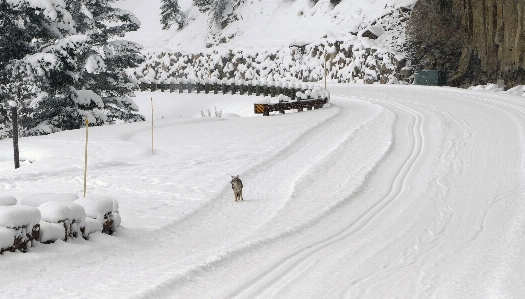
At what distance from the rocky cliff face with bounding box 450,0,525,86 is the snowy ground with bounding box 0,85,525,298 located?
10.3 m

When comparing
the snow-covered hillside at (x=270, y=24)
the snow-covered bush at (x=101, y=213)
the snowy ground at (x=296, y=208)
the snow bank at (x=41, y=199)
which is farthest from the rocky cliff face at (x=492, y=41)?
the snow bank at (x=41, y=199)

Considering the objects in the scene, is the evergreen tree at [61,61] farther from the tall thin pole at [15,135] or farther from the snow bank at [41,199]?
the snow bank at [41,199]

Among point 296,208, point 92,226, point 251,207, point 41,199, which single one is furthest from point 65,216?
point 296,208

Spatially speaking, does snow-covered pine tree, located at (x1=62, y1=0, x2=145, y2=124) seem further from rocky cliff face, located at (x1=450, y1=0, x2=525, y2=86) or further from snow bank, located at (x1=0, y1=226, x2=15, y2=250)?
snow bank, located at (x1=0, y1=226, x2=15, y2=250)

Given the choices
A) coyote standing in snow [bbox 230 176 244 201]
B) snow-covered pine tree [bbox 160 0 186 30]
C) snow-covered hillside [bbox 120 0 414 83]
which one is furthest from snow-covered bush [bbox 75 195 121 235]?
snow-covered pine tree [bbox 160 0 186 30]

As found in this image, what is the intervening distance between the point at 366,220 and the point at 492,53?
94.1 ft

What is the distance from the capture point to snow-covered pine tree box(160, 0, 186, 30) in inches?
3103

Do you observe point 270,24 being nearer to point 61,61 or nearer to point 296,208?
point 61,61

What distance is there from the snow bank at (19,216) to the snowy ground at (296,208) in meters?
0.43

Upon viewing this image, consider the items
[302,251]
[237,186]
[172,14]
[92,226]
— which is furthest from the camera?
[172,14]

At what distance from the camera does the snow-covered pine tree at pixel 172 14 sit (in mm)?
78812

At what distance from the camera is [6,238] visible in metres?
8.98

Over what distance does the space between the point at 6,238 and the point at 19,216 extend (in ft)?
1.12

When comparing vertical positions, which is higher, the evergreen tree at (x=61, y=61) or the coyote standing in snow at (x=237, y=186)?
the evergreen tree at (x=61, y=61)
